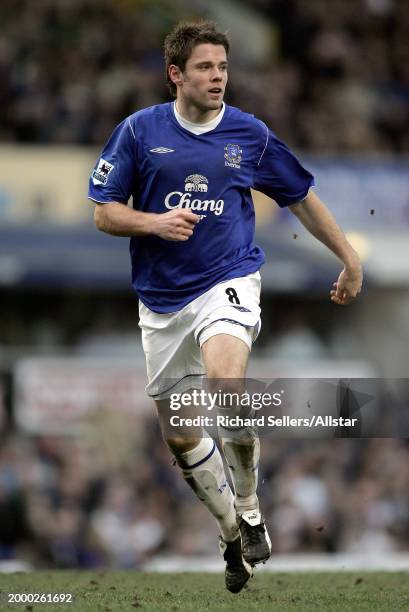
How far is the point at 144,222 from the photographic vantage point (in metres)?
8.11

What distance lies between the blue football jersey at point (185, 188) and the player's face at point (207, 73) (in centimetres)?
23

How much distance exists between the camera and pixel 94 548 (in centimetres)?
1614

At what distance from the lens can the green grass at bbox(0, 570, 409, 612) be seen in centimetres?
803

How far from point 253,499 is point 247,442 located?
379 mm

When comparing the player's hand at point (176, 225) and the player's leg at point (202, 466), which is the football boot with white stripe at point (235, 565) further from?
the player's hand at point (176, 225)

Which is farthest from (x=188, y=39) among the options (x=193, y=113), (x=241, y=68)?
(x=241, y=68)

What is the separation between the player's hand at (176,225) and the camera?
8.00 meters

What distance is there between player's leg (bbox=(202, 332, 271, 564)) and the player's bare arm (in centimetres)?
62

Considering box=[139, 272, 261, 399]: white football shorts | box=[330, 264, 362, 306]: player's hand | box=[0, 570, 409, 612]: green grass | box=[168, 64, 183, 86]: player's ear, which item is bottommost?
box=[0, 570, 409, 612]: green grass

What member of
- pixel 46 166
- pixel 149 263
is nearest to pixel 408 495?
pixel 46 166

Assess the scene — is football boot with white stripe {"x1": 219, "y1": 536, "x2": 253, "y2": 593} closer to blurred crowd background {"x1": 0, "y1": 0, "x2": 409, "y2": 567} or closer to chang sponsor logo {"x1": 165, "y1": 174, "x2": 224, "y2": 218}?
chang sponsor logo {"x1": 165, "y1": 174, "x2": 224, "y2": 218}

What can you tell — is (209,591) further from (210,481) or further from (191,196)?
(191,196)

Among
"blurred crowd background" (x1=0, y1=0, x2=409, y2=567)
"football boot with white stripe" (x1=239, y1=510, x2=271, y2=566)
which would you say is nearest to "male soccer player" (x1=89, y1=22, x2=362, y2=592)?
"football boot with white stripe" (x1=239, y1=510, x2=271, y2=566)

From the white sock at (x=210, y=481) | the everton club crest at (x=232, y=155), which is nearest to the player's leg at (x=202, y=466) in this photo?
the white sock at (x=210, y=481)
